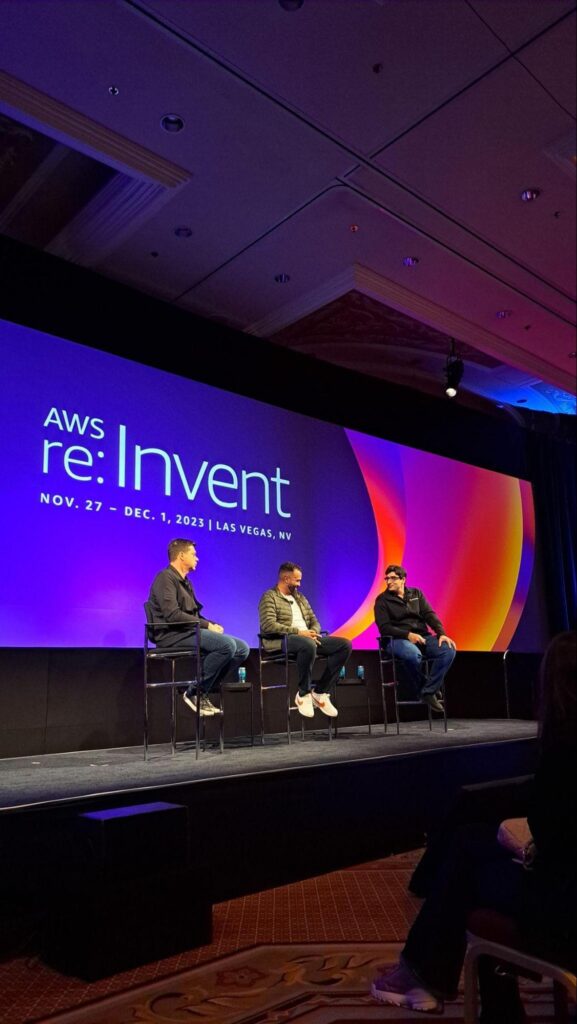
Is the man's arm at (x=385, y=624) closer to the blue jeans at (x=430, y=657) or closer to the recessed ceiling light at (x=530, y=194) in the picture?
the blue jeans at (x=430, y=657)

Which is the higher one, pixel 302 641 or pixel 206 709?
pixel 302 641

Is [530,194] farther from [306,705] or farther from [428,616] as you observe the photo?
[306,705]

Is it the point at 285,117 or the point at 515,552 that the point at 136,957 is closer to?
the point at 285,117

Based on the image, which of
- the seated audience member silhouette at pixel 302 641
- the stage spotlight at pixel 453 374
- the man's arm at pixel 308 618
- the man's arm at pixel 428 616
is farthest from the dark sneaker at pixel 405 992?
the stage spotlight at pixel 453 374

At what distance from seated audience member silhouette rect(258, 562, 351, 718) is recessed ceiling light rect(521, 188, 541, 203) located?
8.95 feet

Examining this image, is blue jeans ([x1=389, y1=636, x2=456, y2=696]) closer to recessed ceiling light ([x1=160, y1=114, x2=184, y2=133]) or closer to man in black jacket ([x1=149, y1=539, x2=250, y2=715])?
man in black jacket ([x1=149, y1=539, x2=250, y2=715])

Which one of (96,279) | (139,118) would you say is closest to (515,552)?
(96,279)

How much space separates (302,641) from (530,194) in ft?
10.1

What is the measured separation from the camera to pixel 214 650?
3.89m

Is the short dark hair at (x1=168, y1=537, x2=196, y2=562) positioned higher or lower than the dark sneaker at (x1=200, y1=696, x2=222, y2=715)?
higher

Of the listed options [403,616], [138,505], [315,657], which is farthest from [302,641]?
[138,505]

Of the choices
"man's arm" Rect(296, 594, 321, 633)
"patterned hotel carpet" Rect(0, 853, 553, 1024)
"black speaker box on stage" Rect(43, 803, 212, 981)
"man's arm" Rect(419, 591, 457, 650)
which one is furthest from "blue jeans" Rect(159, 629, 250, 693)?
"man's arm" Rect(419, 591, 457, 650)

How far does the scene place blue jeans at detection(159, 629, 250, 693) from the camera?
3.86 m

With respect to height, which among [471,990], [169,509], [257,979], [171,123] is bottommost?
[257,979]
